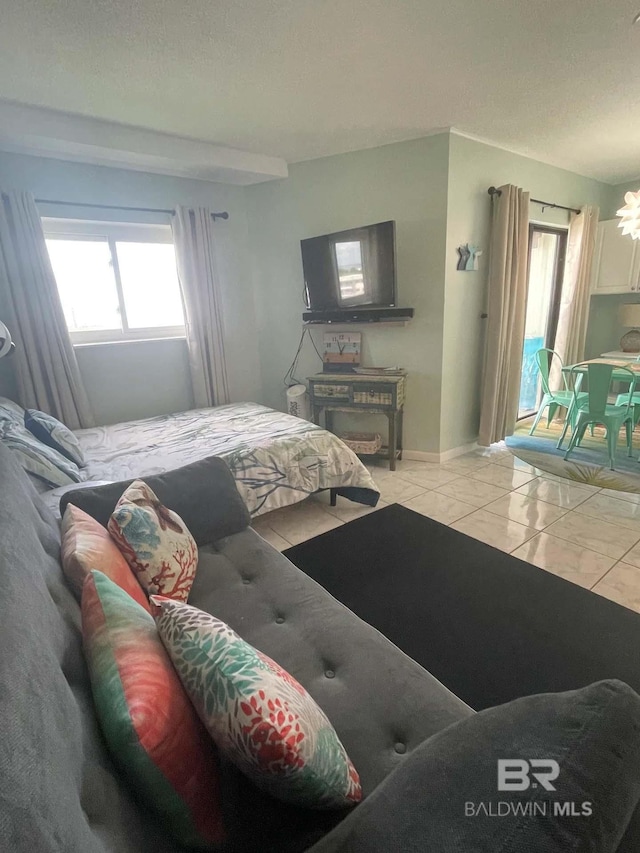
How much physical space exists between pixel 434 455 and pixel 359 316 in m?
1.41

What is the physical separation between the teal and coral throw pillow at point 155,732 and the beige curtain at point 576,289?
514 cm

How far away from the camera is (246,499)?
2.31m

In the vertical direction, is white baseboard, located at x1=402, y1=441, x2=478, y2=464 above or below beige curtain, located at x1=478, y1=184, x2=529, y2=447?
below

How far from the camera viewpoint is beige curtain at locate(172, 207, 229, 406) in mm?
3480

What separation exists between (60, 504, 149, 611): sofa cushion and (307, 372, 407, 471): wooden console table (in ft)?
8.17

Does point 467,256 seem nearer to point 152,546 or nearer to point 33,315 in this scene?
point 152,546

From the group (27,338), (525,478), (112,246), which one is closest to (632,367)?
(525,478)

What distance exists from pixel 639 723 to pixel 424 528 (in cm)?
199

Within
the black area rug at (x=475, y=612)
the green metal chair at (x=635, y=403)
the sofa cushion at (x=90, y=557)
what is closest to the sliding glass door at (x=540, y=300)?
the green metal chair at (x=635, y=403)

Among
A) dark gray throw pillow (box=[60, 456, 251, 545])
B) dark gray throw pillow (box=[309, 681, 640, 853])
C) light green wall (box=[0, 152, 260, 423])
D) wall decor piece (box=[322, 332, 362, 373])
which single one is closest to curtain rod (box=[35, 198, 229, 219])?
light green wall (box=[0, 152, 260, 423])

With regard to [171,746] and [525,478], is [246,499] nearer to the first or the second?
[171,746]

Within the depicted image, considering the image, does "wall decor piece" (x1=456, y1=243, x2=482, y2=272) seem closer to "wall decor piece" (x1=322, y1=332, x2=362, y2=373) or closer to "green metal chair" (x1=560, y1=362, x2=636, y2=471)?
"wall decor piece" (x1=322, y1=332, x2=362, y2=373)

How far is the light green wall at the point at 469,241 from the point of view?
3203 mm

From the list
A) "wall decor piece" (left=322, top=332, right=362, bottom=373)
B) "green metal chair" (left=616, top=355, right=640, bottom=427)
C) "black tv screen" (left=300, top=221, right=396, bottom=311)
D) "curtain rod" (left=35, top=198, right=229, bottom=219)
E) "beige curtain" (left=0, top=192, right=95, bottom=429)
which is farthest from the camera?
"wall decor piece" (left=322, top=332, right=362, bottom=373)
